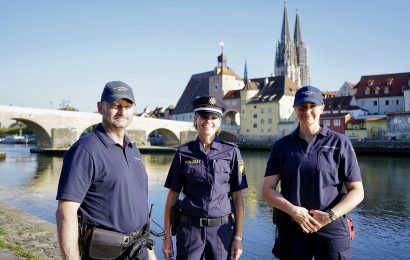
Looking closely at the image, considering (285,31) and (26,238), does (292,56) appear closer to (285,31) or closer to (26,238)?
(285,31)

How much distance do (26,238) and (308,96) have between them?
4.57 metres

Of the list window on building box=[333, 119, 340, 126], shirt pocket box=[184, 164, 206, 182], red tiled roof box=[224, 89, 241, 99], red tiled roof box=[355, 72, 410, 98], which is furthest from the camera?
red tiled roof box=[224, 89, 241, 99]

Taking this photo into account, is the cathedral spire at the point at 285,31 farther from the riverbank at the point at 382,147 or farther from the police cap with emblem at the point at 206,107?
the police cap with emblem at the point at 206,107

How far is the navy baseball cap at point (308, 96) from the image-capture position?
311 centimetres

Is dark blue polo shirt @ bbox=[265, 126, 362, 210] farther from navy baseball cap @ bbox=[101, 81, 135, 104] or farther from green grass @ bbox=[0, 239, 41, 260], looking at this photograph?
green grass @ bbox=[0, 239, 41, 260]

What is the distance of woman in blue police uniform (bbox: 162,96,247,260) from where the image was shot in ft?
10.3

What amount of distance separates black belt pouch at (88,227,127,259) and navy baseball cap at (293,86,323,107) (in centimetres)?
170

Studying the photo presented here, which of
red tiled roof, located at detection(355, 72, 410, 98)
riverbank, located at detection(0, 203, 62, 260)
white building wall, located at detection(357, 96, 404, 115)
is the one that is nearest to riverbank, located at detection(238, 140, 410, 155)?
white building wall, located at detection(357, 96, 404, 115)

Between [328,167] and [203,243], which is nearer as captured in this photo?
[328,167]

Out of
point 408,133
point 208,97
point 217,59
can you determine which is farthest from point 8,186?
point 217,59

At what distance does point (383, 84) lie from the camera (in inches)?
2013

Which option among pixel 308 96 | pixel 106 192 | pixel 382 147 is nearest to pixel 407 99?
pixel 382 147

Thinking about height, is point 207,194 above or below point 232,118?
below

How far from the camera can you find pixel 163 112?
9269cm
